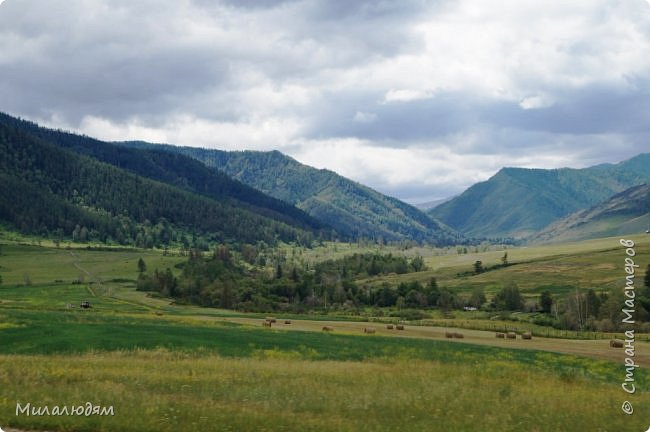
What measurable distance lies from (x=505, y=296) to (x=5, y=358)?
146m

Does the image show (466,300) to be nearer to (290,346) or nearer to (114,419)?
(290,346)

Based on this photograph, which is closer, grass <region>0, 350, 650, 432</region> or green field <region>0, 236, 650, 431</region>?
grass <region>0, 350, 650, 432</region>

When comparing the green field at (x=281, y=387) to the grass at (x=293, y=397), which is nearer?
the grass at (x=293, y=397)

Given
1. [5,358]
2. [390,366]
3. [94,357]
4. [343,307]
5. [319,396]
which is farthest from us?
[343,307]

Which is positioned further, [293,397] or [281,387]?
[281,387]

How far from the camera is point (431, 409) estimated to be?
26.8 meters

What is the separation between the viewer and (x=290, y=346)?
176 feet

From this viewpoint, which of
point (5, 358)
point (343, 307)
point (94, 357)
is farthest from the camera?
point (343, 307)

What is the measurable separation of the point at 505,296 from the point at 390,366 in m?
129

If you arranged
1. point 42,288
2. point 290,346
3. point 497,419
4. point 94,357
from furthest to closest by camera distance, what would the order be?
point 42,288, point 290,346, point 94,357, point 497,419

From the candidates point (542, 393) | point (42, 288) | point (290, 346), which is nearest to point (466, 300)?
point (42, 288)

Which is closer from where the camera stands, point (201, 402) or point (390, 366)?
point (201, 402)

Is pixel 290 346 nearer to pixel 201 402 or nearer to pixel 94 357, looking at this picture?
pixel 94 357

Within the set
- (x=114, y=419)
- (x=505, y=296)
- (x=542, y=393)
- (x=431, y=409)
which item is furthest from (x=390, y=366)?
(x=505, y=296)
